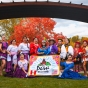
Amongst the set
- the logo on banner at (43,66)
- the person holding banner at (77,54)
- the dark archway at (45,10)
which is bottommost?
the logo on banner at (43,66)

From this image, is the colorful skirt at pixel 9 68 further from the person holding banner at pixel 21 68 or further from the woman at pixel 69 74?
the woman at pixel 69 74

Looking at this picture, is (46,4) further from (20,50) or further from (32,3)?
(20,50)

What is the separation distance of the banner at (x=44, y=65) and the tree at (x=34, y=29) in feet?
78.7

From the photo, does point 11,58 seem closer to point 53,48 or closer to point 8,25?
point 53,48

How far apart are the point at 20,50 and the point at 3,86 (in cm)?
404

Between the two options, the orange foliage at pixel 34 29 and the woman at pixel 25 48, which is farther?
the orange foliage at pixel 34 29

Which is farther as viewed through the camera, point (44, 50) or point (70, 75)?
point (44, 50)

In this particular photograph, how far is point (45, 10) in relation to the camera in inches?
685

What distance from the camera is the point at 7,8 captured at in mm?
16578

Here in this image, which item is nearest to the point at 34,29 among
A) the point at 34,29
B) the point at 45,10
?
the point at 34,29

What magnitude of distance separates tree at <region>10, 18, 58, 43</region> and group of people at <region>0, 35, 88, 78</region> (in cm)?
2349

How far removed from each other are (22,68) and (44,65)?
96 cm

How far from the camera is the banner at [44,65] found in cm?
1163

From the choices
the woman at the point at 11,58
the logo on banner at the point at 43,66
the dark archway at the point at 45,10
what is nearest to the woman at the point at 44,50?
the logo on banner at the point at 43,66
